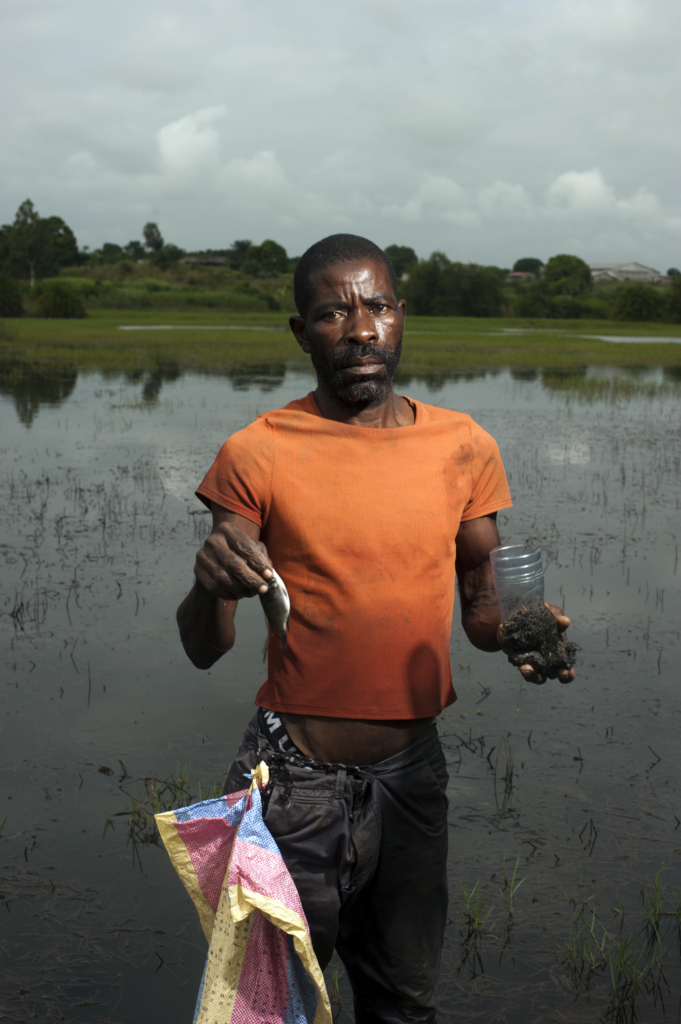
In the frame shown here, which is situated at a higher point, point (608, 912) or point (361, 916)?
point (361, 916)

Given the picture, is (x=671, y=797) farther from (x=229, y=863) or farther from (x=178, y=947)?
(x=229, y=863)

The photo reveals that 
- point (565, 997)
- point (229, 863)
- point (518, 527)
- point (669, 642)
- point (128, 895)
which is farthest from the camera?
point (518, 527)

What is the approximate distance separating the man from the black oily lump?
0.03m

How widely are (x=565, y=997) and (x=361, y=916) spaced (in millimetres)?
1399

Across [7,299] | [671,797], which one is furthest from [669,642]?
[7,299]

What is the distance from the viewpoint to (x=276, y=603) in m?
1.85

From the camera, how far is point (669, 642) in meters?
6.07

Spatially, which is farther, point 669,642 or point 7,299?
point 7,299

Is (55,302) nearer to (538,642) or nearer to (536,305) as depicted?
(536,305)

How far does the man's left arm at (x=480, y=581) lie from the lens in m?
2.31

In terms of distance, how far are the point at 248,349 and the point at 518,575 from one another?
31012 millimetres

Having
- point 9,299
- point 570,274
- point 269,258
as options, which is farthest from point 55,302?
point 570,274

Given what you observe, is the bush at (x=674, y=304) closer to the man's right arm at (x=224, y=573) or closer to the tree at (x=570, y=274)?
the tree at (x=570, y=274)

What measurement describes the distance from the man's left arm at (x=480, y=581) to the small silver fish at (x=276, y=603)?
59 centimetres
